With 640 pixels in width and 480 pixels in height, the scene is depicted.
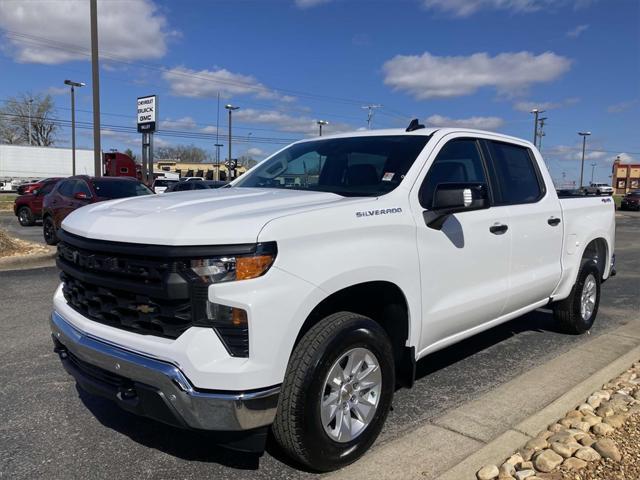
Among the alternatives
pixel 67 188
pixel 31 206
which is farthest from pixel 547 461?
pixel 31 206

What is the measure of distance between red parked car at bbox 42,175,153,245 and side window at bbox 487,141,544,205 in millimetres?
8214

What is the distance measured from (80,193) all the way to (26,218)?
Answer: 8.89 m

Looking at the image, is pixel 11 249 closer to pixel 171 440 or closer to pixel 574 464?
pixel 171 440

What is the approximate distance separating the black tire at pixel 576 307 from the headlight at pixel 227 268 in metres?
4.06

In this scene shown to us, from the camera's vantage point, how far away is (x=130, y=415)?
372 centimetres

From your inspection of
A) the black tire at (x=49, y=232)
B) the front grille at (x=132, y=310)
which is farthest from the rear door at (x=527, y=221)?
the black tire at (x=49, y=232)

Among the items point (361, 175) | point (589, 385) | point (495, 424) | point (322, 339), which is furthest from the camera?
point (589, 385)

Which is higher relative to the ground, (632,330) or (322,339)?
(322,339)

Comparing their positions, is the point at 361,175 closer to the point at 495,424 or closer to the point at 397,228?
the point at 397,228

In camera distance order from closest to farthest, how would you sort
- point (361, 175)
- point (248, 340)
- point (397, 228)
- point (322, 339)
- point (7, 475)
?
point (248, 340) < point (322, 339) < point (7, 475) < point (397, 228) < point (361, 175)

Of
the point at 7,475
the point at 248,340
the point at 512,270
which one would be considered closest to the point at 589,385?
the point at 512,270

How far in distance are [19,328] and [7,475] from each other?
3077 millimetres

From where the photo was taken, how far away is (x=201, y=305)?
8.30 ft

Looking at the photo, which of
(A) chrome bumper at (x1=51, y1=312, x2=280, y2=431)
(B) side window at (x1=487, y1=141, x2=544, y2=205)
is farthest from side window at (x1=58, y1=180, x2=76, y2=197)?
(A) chrome bumper at (x1=51, y1=312, x2=280, y2=431)
